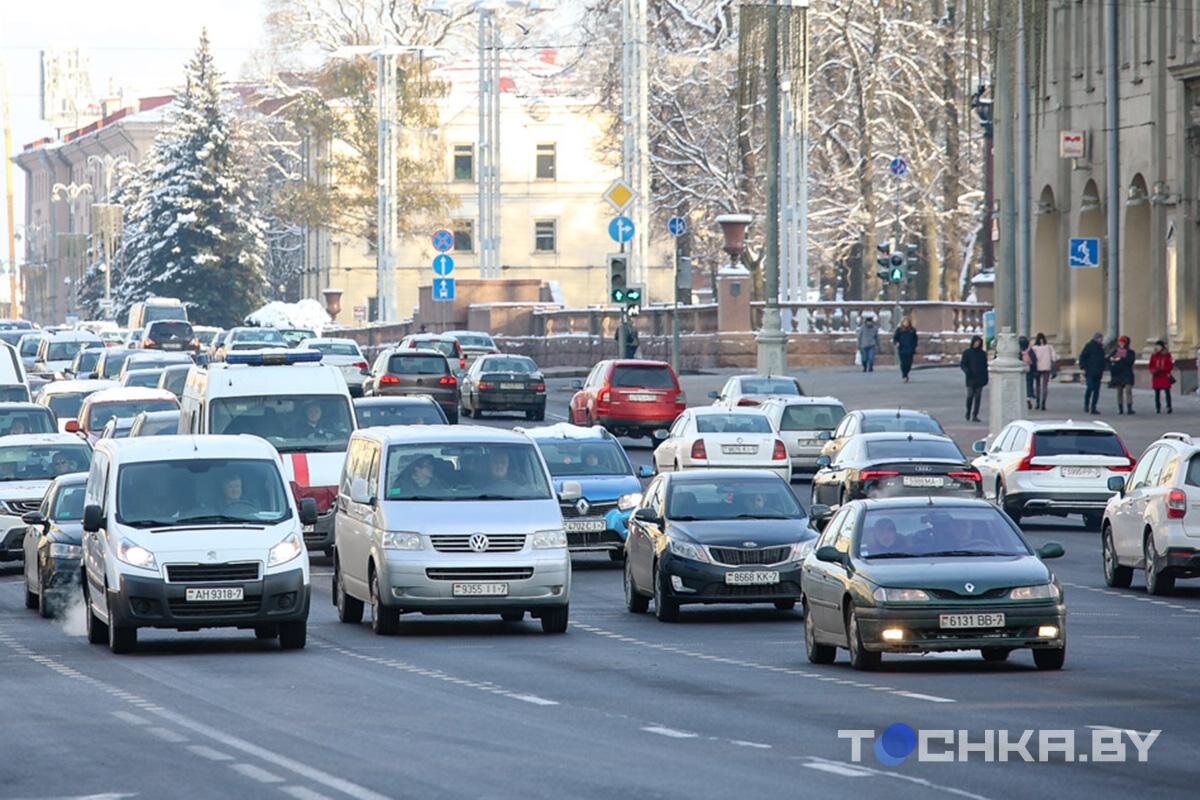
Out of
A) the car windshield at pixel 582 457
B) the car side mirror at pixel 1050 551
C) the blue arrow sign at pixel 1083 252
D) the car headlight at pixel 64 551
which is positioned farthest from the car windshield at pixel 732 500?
the blue arrow sign at pixel 1083 252

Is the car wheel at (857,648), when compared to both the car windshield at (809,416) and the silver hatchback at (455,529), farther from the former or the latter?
the car windshield at (809,416)

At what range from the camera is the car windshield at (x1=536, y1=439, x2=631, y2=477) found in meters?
31.7

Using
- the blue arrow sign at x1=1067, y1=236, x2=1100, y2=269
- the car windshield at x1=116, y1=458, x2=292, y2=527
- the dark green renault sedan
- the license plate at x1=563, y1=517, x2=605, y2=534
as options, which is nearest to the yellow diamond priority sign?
the blue arrow sign at x1=1067, y1=236, x2=1100, y2=269

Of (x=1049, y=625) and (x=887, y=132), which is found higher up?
(x=887, y=132)

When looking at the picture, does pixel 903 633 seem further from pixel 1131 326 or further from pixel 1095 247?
pixel 1131 326

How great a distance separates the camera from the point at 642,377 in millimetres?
51688

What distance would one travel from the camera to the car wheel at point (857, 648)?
19031mm

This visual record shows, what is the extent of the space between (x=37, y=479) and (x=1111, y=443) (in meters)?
13.7

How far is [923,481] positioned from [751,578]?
31.1 feet

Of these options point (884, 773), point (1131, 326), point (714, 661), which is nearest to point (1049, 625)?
point (714, 661)

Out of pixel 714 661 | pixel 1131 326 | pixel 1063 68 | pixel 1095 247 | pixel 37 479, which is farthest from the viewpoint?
pixel 1063 68

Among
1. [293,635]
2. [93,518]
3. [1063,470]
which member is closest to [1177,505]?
[1063,470]

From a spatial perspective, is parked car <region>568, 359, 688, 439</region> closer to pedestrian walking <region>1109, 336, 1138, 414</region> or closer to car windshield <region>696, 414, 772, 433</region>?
pedestrian walking <region>1109, 336, 1138, 414</region>

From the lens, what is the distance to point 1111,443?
116 feet
